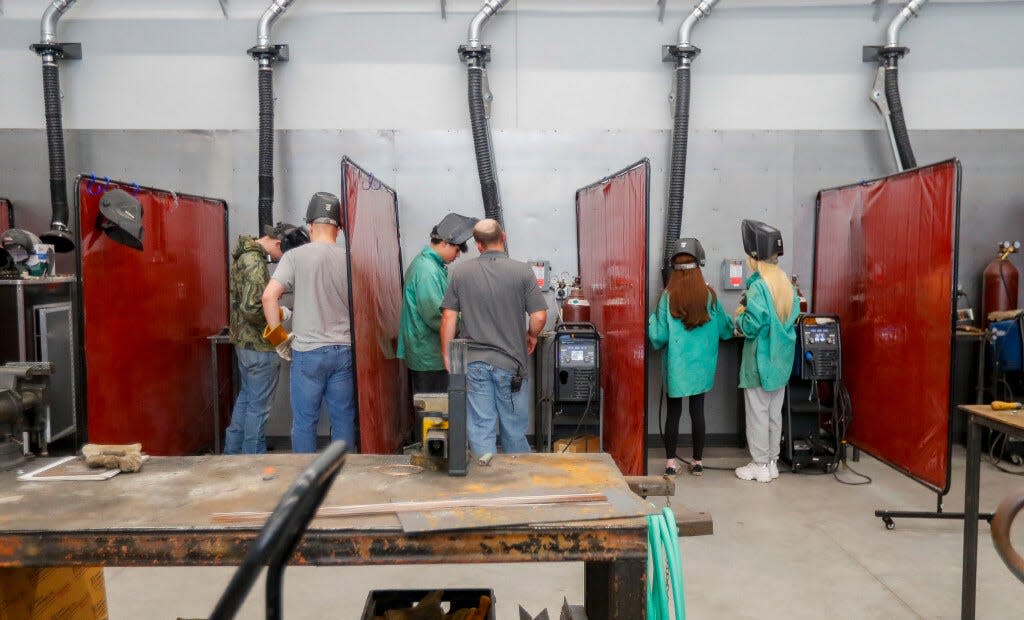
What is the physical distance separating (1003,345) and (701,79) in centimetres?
289

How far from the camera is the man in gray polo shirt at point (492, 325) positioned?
3768mm

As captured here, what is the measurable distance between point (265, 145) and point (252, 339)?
158 centimetres

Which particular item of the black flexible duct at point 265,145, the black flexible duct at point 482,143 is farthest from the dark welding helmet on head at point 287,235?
the black flexible duct at point 482,143

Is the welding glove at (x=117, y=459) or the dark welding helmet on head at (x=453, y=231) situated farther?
the dark welding helmet on head at (x=453, y=231)

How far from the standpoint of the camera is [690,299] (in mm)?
4504

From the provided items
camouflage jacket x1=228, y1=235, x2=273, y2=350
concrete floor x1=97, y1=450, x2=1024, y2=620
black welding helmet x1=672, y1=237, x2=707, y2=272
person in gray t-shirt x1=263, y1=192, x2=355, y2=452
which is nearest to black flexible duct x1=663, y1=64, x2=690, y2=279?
black welding helmet x1=672, y1=237, x2=707, y2=272

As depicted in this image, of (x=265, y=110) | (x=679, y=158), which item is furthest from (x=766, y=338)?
(x=265, y=110)

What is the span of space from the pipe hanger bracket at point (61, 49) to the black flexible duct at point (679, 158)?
4514 mm

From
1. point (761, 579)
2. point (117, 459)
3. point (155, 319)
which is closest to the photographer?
point (117, 459)

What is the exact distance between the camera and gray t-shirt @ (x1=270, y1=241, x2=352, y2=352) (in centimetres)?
391

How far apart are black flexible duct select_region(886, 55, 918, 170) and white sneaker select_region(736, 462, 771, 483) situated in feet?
8.23

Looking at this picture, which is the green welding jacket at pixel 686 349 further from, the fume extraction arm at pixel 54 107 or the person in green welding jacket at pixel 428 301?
the fume extraction arm at pixel 54 107

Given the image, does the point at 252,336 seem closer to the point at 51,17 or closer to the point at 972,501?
the point at 51,17

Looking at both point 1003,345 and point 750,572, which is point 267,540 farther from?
point 1003,345
